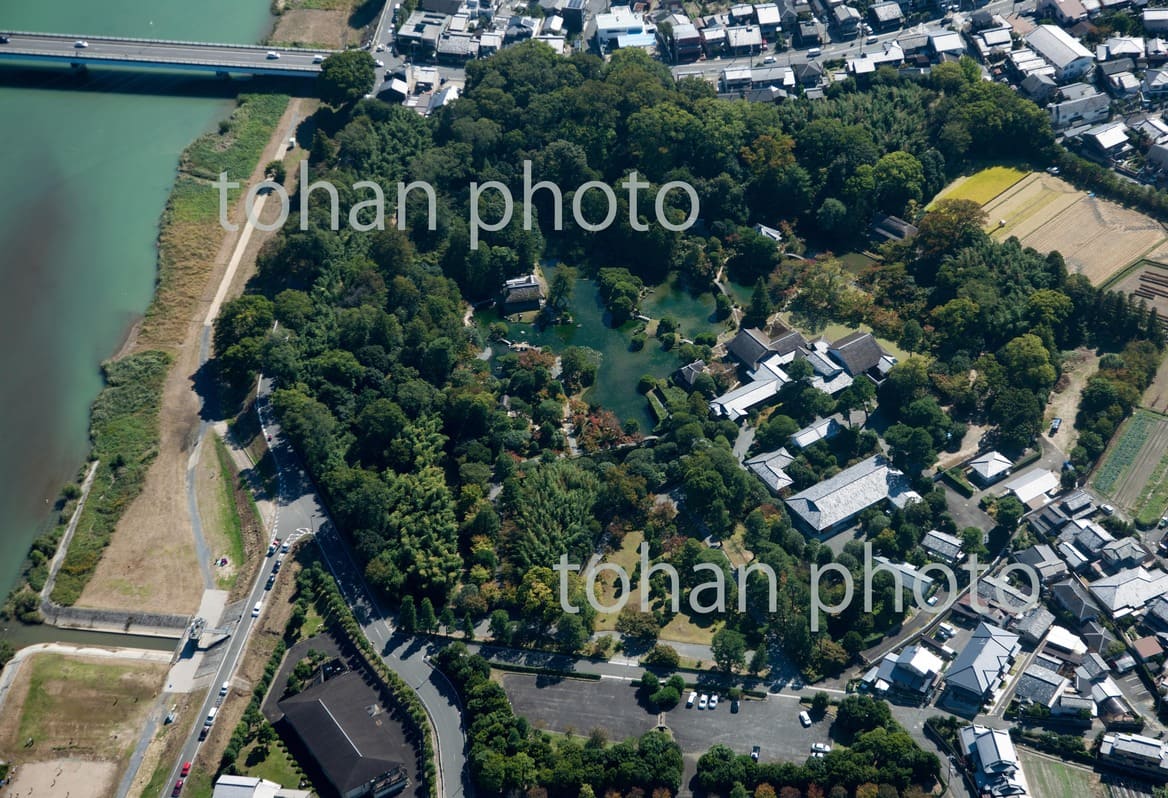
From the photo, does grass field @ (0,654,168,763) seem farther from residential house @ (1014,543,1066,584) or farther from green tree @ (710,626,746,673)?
residential house @ (1014,543,1066,584)

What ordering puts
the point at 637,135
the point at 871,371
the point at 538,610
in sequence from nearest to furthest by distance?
1. the point at 538,610
2. the point at 871,371
3. the point at 637,135

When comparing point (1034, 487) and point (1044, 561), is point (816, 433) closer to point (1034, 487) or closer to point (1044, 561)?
point (1034, 487)

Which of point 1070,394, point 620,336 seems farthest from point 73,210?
point 1070,394

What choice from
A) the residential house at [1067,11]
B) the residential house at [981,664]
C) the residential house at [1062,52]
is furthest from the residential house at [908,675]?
the residential house at [1067,11]

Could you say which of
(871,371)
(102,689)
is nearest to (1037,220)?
(871,371)

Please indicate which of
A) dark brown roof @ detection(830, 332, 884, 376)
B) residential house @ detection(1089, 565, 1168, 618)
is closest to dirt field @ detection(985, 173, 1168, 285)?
dark brown roof @ detection(830, 332, 884, 376)

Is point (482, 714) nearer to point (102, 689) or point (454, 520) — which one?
point (454, 520)
